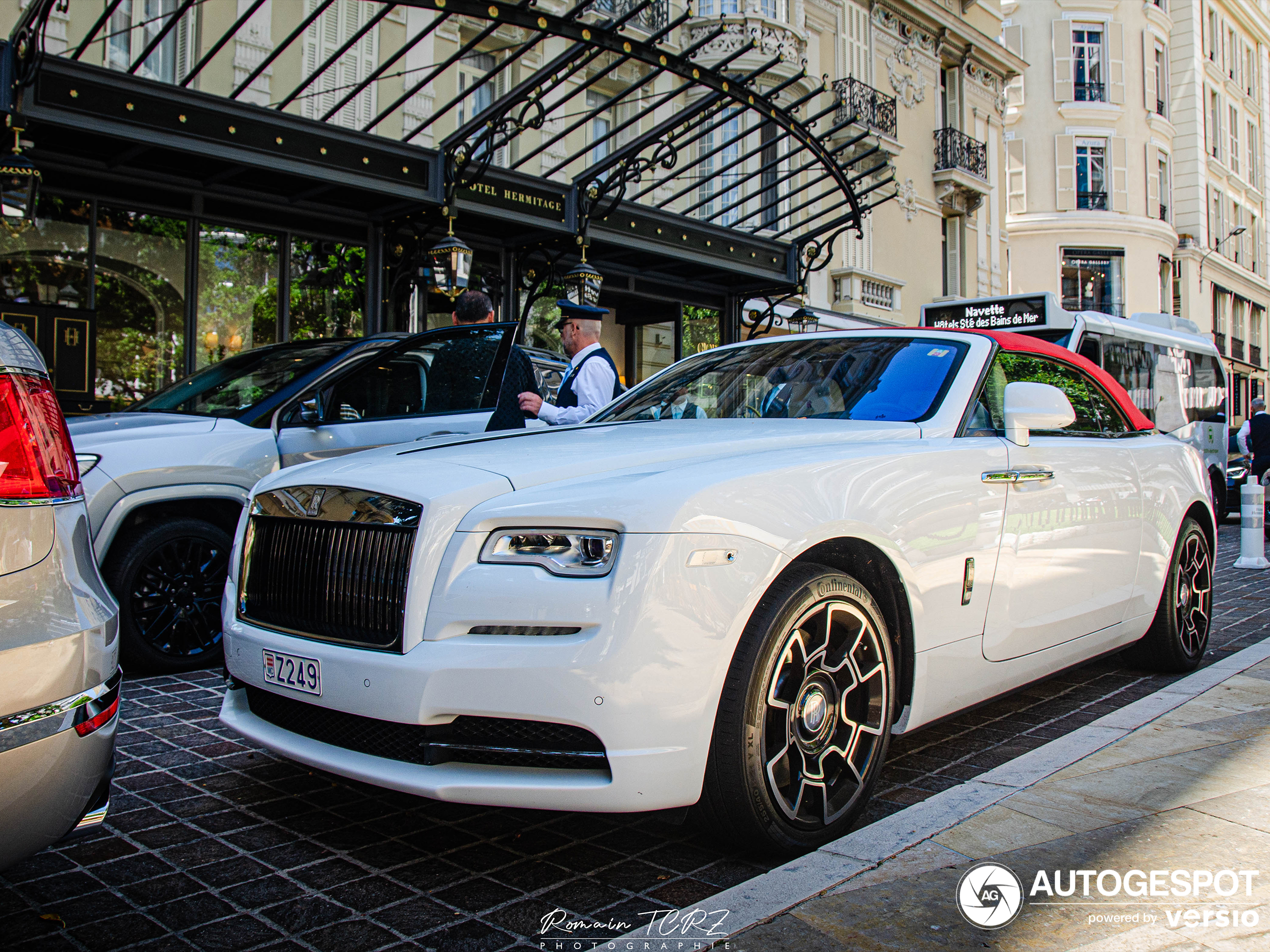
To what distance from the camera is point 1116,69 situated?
3544 centimetres

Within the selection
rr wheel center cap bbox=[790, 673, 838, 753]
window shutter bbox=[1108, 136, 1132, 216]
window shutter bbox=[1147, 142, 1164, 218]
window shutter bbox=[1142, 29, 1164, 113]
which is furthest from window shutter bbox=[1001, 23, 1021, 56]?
rr wheel center cap bbox=[790, 673, 838, 753]

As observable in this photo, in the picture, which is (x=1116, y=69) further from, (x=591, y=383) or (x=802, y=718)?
(x=802, y=718)

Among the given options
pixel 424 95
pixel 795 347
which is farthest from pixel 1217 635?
pixel 424 95

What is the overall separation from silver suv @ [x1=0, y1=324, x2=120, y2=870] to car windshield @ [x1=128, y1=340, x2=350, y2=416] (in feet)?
11.3

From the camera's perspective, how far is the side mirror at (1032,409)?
12.0ft

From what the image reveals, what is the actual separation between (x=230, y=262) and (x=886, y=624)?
9.69 metres

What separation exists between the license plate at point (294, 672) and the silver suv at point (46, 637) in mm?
503

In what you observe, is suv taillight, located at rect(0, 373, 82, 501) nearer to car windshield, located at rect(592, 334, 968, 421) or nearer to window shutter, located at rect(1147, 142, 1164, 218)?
car windshield, located at rect(592, 334, 968, 421)

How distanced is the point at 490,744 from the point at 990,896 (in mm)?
1253

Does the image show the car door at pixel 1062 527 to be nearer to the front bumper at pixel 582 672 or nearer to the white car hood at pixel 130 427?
the front bumper at pixel 582 672

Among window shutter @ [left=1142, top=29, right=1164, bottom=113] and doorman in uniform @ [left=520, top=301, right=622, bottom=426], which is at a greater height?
window shutter @ [left=1142, top=29, right=1164, bottom=113]

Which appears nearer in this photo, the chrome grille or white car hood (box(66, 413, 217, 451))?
the chrome grille

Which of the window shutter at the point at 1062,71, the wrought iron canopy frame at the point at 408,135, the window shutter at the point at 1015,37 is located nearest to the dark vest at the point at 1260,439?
the wrought iron canopy frame at the point at 408,135

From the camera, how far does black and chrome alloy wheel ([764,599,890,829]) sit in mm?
2703
